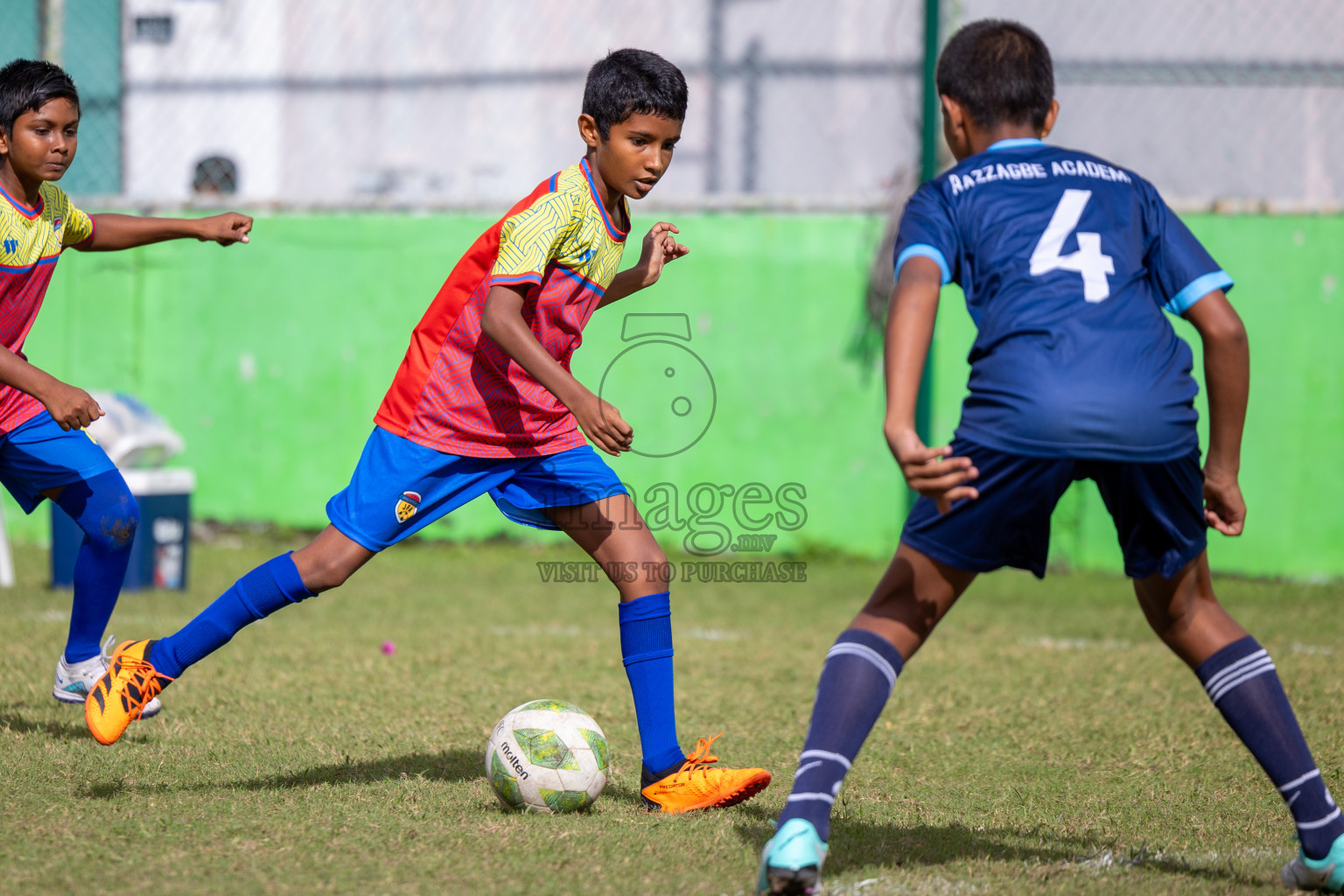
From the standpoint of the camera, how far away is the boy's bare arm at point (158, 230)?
4.14m

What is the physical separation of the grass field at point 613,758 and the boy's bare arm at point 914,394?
2.81 ft

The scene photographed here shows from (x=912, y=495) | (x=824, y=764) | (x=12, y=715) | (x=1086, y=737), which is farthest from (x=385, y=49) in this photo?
(x=824, y=764)


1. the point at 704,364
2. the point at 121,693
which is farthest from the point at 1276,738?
the point at 704,364

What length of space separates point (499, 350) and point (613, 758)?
1.26 metres

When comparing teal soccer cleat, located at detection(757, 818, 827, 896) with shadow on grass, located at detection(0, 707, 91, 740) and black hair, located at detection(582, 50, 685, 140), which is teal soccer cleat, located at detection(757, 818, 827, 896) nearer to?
black hair, located at detection(582, 50, 685, 140)

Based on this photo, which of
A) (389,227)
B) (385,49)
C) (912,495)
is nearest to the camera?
(912,495)

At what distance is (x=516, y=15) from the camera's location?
9.32 m

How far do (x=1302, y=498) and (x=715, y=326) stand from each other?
138 inches

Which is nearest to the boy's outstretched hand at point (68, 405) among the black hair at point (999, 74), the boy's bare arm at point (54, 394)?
the boy's bare arm at point (54, 394)

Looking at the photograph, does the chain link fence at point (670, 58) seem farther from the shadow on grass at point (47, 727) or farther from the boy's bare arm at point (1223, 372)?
the boy's bare arm at point (1223, 372)

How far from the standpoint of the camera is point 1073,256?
8.73 feet

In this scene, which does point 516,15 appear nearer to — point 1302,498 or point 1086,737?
point 1302,498

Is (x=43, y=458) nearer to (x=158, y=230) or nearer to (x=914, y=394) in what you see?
(x=158, y=230)

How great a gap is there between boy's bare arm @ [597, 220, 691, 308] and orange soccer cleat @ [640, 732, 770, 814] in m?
1.29
